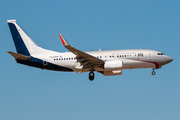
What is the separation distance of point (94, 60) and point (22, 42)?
13.2m

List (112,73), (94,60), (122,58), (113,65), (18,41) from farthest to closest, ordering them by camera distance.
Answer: (18,41), (112,73), (122,58), (113,65), (94,60)

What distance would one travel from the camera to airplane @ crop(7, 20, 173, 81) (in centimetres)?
5453

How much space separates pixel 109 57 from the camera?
55.3 m

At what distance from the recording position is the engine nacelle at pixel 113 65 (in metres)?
54.0

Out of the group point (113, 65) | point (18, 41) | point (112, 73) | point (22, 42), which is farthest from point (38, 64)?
point (112, 73)

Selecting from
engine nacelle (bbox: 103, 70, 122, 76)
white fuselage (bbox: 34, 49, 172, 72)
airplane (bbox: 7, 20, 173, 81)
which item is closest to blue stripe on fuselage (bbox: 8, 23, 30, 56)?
airplane (bbox: 7, 20, 173, 81)

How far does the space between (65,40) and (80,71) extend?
9.22 m

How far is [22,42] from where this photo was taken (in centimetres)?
5828

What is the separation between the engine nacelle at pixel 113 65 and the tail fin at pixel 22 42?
11.6 m

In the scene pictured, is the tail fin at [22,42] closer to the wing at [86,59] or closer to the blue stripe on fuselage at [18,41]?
the blue stripe on fuselage at [18,41]

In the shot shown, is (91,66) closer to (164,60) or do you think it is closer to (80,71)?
(80,71)

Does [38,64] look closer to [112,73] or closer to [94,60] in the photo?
[94,60]

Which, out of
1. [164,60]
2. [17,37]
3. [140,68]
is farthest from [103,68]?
[17,37]

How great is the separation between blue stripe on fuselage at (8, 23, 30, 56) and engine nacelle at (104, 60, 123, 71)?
1339 cm
